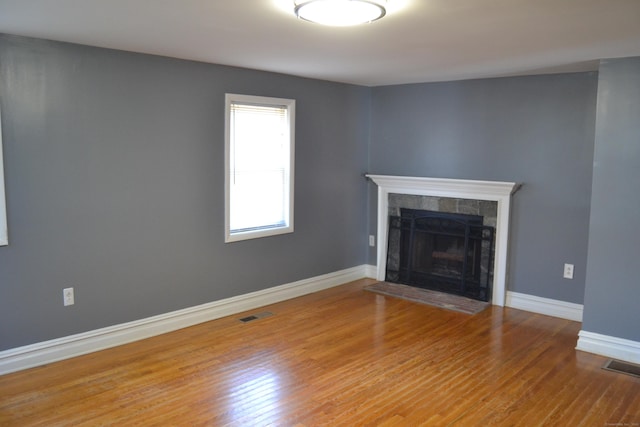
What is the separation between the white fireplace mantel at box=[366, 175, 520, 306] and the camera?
472 cm

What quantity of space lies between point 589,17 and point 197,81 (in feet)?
Result: 9.03

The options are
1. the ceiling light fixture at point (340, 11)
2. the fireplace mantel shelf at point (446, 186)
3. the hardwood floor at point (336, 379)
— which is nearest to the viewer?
the ceiling light fixture at point (340, 11)

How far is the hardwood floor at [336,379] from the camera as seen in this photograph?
9.21ft

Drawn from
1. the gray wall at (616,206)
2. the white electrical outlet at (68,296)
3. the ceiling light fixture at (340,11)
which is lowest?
the white electrical outlet at (68,296)

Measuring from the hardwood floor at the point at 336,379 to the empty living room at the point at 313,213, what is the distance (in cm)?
2

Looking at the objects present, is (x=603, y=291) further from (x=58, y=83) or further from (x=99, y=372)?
(x=58, y=83)

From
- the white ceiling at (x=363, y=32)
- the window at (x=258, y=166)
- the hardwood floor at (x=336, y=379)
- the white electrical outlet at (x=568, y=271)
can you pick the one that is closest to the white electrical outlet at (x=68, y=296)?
the hardwood floor at (x=336, y=379)

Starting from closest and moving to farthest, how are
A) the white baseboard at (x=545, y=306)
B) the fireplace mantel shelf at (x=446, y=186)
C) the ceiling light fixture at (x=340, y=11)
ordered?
the ceiling light fixture at (x=340, y=11), the white baseboard at (x=545, y=306), the fireplace mantel shelf at (x=446, y=186)

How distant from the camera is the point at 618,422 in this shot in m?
2.78

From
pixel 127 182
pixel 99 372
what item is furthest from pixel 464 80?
pixel 99 372

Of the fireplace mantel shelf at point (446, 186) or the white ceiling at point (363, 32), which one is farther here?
the fireplace mantel shelf at point (446, 186)

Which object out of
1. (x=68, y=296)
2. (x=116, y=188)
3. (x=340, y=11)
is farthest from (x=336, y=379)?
(x=340, y=11)

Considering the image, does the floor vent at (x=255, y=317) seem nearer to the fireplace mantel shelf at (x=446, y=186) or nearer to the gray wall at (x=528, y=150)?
the fireplace mantel shelf at (x=446, y=186)

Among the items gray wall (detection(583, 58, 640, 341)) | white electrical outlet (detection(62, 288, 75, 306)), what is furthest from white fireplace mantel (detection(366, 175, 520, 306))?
white electrical outlet (detection(62, 288, 75, 306))
